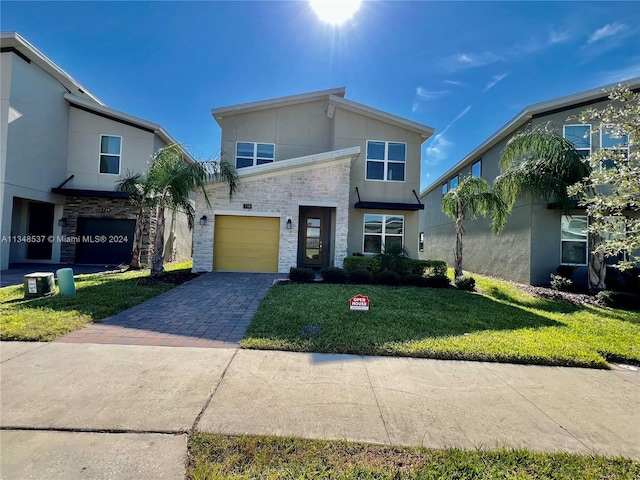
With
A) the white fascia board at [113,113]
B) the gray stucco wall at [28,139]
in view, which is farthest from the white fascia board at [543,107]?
the gray stucco wall at [28,139]

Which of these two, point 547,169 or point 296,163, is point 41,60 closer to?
point 296,163

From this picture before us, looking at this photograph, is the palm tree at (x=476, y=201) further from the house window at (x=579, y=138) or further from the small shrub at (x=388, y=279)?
the house window at (x=579, y=138)

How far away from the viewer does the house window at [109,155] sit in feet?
47.1

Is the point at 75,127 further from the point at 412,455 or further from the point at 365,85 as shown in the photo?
the point at 412,455

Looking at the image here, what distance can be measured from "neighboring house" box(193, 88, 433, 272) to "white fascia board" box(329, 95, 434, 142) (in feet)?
0.15

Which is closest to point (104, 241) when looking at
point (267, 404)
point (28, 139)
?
point (28, 139)

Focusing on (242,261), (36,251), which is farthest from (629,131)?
(36,251)

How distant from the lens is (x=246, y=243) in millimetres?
12117

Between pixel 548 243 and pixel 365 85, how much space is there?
10276 mm

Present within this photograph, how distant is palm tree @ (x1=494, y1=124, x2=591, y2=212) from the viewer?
975 centimetres

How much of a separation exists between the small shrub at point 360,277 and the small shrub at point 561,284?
259 inches

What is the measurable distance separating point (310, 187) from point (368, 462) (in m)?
10.7

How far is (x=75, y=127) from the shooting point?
14.2m

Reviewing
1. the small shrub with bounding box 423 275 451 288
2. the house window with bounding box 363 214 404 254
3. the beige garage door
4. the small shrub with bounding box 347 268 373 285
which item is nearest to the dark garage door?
the beige garage door
